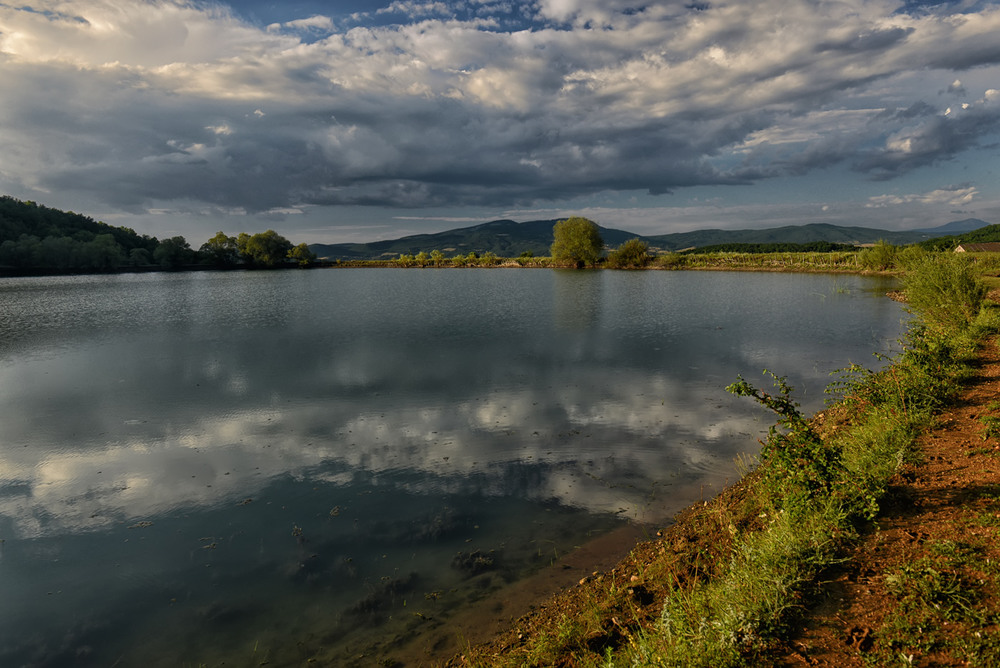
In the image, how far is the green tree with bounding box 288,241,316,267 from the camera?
15512 centimetres

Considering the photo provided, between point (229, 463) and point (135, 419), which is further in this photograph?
point (135, 419)

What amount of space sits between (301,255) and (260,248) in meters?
12.6

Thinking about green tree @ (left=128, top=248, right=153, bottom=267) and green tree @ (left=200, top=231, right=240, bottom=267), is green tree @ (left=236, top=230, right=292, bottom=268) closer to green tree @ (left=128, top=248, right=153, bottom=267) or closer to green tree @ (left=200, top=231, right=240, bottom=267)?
green tree @ (left=200, top=231, right=240, bottom=267)

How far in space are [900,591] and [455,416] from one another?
1150 centimetres

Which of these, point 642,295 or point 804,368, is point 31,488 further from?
point 642,295

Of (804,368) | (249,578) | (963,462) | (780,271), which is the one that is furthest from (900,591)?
(780,271)

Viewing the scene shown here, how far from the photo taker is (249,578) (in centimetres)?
815

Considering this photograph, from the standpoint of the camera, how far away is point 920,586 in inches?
219

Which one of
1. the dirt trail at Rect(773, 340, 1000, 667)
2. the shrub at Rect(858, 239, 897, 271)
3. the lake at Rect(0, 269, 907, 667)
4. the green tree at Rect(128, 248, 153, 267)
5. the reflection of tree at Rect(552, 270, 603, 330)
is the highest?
the green tree at Rect(128, 248, 153, 267)

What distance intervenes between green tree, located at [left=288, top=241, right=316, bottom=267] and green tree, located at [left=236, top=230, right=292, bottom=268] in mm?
4091

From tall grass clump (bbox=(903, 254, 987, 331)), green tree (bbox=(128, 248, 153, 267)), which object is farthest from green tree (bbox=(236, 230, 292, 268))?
tall grass clump (bbox=(903, 254, 987, 331))

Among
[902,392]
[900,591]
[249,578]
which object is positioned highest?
[902,392]

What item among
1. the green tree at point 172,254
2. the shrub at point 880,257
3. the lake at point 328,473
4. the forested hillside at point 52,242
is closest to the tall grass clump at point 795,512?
the lake at point 328,473

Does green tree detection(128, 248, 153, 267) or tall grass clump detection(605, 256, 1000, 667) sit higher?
green tree detection(128, 248, 153, 267)
